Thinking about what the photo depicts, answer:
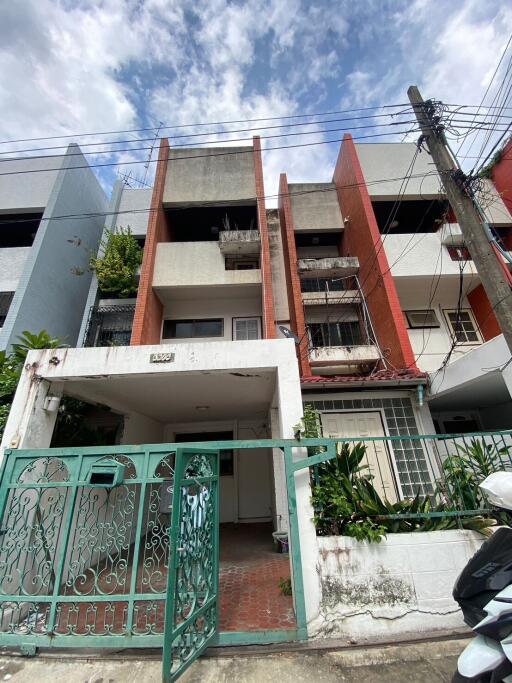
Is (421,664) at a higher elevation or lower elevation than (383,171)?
lower

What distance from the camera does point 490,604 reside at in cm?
175

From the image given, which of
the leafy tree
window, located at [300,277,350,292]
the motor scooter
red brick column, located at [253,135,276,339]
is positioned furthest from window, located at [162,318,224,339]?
the motor scooter

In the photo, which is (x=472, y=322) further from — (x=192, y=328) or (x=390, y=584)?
(x=192, y=328)

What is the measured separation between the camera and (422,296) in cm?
946

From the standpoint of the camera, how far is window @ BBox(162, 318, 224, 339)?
929 cm

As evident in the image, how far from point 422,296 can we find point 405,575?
8471mm

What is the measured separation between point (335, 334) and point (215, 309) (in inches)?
165

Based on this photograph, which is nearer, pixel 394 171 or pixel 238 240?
pixel 238 240

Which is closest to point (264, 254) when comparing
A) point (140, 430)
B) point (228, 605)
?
point (140, 430)

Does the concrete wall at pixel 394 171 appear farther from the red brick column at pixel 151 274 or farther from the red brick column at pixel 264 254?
the red brick column at pixel 151 274

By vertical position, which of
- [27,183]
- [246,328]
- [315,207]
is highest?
[27,183]

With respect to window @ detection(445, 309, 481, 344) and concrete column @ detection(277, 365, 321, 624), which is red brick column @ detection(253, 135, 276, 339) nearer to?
concrete column @ detection(277, 365, 321, 624)

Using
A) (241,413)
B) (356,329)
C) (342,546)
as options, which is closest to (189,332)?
(241,413)

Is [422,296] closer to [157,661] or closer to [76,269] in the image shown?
[157,661]
